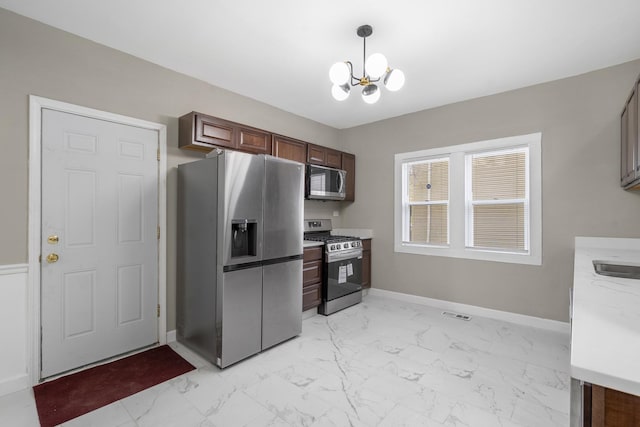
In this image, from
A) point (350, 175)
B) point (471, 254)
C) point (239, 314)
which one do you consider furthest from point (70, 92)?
point (471, 254)

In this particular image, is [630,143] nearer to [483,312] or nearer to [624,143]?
[624,143]

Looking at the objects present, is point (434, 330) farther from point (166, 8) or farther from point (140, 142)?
point (166, 8)

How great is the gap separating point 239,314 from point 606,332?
2320 millimetres

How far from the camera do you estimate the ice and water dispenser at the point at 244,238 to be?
2.63 m

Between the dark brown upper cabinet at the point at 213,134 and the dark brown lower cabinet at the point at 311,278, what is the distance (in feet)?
4.48

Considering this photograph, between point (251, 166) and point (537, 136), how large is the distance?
3078 mm

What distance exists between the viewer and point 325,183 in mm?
4242

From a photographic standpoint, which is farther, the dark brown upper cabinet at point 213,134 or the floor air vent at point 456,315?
the floor air vent at point 456,315

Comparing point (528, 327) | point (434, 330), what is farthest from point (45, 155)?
point (528, 327)

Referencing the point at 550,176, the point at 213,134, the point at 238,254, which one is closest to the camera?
the point at 238,254

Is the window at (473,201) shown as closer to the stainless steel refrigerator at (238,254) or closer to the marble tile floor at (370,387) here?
the marble tile floor at (370,387)

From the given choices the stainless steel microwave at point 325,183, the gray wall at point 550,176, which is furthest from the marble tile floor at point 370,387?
the stainless steel microwave at point 325,183

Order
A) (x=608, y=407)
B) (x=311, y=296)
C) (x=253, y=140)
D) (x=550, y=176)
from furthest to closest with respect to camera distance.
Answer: (x=311, y=296) → (x=253, y=140) → (x=550, y=176) → (x=608, y=407)

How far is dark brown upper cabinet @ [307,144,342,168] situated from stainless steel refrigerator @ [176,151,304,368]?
1082 mm
